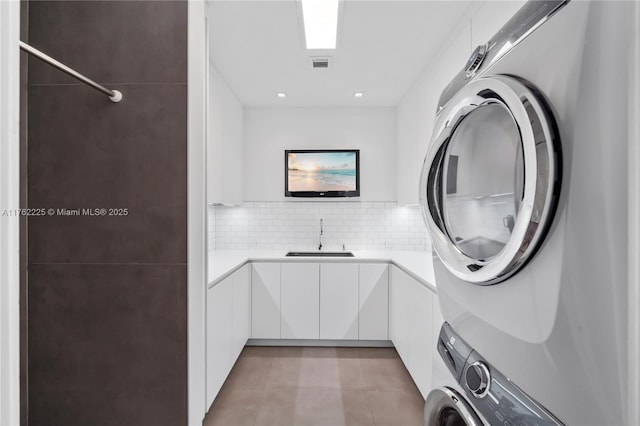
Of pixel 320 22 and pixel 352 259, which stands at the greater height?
pixel 320 22

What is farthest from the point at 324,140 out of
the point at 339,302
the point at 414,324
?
the point at 414,324

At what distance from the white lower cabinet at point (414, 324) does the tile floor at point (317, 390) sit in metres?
0.16

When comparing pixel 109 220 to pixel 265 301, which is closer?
pixel 109 220

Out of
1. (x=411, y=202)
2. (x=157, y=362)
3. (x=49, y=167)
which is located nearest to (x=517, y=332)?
(x=157, y=362)

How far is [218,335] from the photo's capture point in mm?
2062

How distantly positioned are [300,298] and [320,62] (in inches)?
76.1

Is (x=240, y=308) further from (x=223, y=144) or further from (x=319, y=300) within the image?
(x=223, y=144)

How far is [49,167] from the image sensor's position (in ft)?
4.71

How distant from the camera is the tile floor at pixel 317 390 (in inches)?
78.7

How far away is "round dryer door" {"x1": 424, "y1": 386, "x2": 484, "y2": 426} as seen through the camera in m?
0.70

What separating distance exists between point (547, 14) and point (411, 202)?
2460 millimetres

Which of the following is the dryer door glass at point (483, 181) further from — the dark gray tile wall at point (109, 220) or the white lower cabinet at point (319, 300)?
the white lower cabinet at point (319, 300)

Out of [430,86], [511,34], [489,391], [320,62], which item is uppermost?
[320,62]
